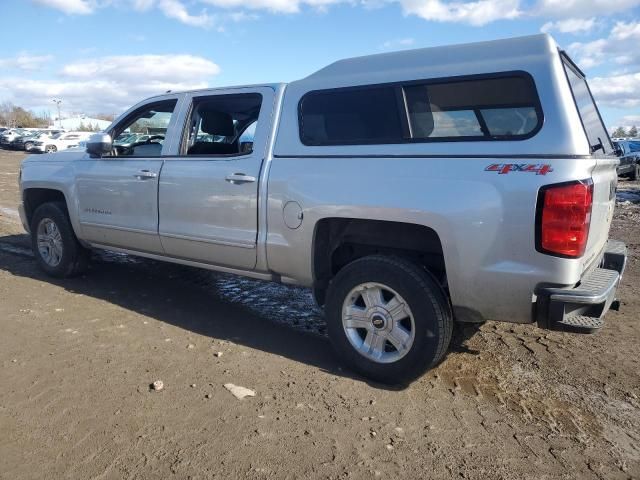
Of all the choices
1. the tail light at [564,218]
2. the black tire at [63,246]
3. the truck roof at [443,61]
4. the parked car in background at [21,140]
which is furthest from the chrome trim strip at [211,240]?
the parked car in background at [21,140]

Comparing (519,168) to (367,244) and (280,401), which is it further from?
(280,401)

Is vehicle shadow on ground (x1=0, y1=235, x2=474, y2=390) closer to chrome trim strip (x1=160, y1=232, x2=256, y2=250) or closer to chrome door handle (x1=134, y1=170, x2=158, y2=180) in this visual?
chrome trim strip (x1=160, y1=232, x2=256, y2=250)

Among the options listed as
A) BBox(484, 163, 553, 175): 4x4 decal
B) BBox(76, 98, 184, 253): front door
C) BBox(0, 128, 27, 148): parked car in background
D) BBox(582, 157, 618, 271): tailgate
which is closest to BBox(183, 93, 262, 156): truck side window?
BBox(76, 98, 184, 253): front door

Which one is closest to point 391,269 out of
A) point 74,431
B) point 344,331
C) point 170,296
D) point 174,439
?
point 344,331

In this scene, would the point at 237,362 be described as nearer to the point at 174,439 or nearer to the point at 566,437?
the point at 174,439

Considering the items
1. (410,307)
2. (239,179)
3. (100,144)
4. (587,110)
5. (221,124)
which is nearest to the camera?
(410,307)

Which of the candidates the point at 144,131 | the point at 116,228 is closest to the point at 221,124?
the point at 144,131

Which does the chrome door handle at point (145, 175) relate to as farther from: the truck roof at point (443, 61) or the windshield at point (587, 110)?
the windshield at point (587, 110)

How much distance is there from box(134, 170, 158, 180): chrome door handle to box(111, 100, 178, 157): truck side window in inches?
8.3

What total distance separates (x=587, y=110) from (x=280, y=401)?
9.71ft

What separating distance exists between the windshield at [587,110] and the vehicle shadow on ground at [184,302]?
183cm

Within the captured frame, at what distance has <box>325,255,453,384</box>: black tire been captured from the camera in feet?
11.0

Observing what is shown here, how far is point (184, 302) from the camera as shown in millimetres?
5281

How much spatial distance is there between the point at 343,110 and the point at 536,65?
4.35ft
